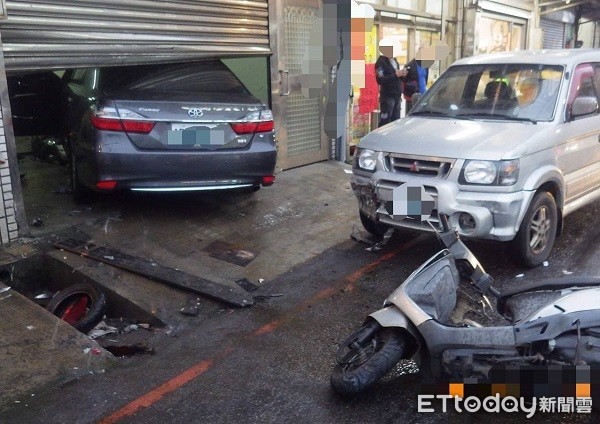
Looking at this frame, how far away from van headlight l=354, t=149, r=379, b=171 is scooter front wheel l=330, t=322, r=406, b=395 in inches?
89.5

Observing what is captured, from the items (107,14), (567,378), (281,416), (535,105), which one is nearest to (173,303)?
(281,416)

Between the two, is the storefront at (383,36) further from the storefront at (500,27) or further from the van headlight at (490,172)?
the van headlight at (490,172)

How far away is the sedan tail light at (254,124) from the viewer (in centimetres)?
597

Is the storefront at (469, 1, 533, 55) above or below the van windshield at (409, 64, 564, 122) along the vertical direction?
above

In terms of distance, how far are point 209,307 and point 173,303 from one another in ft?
0.93

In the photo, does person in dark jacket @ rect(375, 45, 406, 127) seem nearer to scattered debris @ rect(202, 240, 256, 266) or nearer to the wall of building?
scattered debris @ rect(202, 240, 256, 266)

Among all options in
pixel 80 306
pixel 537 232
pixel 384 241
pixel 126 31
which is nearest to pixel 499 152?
pixel 537 232

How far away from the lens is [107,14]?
6.17 meters

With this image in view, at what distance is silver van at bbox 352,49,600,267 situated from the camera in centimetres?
482

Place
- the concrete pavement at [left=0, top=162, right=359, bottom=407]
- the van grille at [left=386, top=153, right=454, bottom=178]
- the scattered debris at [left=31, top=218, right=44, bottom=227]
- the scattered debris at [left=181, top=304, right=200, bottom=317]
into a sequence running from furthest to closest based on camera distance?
1. the scattered debris at [left=31, top=218, right=44, bottom=227]
2. the van grille at [left=386, top=153, right=454, bottom=178]
3. the scattered debris at [left=181, top=304, right=200, bottom=317]
4. the concrete pavement at [left=0, top=162, right=359, bottom=407]

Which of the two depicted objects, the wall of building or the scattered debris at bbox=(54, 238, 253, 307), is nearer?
the scattered debris at bbox=(54, 238, 253, 307)

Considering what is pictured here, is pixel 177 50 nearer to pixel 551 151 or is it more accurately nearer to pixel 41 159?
pixel 41 159

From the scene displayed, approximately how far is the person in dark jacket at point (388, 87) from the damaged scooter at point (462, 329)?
21.1 ft

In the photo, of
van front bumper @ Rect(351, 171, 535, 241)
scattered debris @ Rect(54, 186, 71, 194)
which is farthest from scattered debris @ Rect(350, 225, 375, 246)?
scattered debris @ Rect(54, 186, 71, 194)
